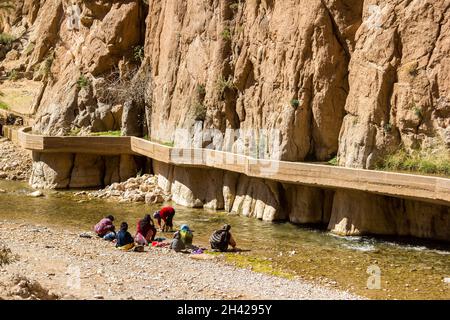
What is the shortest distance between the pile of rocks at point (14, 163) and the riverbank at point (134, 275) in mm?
15841

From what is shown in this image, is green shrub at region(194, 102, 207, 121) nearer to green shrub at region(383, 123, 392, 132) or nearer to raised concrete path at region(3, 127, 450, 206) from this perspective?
raised concrete path at region(3, 127, 450, 206)

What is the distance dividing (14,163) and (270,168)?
17436 millimetres

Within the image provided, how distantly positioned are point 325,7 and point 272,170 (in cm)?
623

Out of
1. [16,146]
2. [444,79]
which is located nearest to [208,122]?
[444,79]

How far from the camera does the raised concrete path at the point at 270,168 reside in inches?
784

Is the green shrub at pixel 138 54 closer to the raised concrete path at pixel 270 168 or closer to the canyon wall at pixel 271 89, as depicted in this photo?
the canyon wall at pixel 271 89

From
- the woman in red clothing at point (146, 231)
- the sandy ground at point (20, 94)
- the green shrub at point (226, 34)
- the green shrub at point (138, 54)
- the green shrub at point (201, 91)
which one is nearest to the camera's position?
the woman in red clothing at point (146, 231)

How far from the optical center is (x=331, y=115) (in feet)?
82.1

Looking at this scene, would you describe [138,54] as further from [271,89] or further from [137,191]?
[271,89]

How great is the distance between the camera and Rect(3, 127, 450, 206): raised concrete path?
19.9 m

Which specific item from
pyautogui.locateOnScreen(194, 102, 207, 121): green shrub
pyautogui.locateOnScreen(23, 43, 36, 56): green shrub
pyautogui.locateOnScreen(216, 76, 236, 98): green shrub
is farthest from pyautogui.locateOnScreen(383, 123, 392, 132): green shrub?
pyautogui.locateOnScreen(23, 43, 36, 56): green shrub

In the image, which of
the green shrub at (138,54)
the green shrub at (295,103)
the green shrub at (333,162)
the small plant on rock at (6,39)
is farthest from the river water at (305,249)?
the small plant on rock at (6,39)

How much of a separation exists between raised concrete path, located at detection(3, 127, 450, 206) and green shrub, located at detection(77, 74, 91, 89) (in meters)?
4.26
